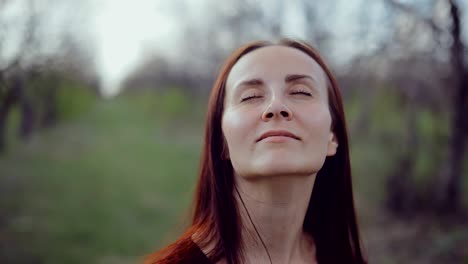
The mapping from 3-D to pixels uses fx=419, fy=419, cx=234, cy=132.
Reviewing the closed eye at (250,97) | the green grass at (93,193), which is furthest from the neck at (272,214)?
the green grass at (93,193)

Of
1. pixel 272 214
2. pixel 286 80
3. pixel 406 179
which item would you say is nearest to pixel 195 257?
pixel 272 214

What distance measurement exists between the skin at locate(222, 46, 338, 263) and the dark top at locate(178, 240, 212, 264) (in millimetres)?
132

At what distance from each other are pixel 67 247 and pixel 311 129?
308cm

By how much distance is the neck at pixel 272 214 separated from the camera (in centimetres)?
117

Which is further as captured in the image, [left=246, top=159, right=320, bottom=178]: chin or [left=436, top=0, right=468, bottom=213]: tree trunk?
[left=436, top=0, right=468, bottom=213]: tree trunk

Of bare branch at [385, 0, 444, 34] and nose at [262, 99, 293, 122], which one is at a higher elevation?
bare branch at [385, 0, 444, 34]

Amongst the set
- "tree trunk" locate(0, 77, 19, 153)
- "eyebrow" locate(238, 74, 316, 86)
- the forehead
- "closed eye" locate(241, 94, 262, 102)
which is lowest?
"closed eye" locate(241, 94, 262, 102)

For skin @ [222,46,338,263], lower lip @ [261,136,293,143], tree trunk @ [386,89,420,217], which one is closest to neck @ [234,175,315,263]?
skin @ [222,46,338,263]

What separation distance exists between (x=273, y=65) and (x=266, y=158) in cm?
29

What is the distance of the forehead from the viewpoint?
48.2 inches

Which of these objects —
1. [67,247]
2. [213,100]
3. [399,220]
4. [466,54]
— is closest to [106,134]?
[67,247]

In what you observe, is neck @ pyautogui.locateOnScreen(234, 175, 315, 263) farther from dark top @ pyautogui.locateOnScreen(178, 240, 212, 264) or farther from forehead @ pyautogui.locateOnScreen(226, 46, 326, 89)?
forehead @ pyautogui.locateOnScreen(226, 46, 326, 89)

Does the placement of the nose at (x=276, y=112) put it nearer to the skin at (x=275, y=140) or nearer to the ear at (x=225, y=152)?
the skin at (x=275, y=140)

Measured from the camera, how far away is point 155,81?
16.6m
